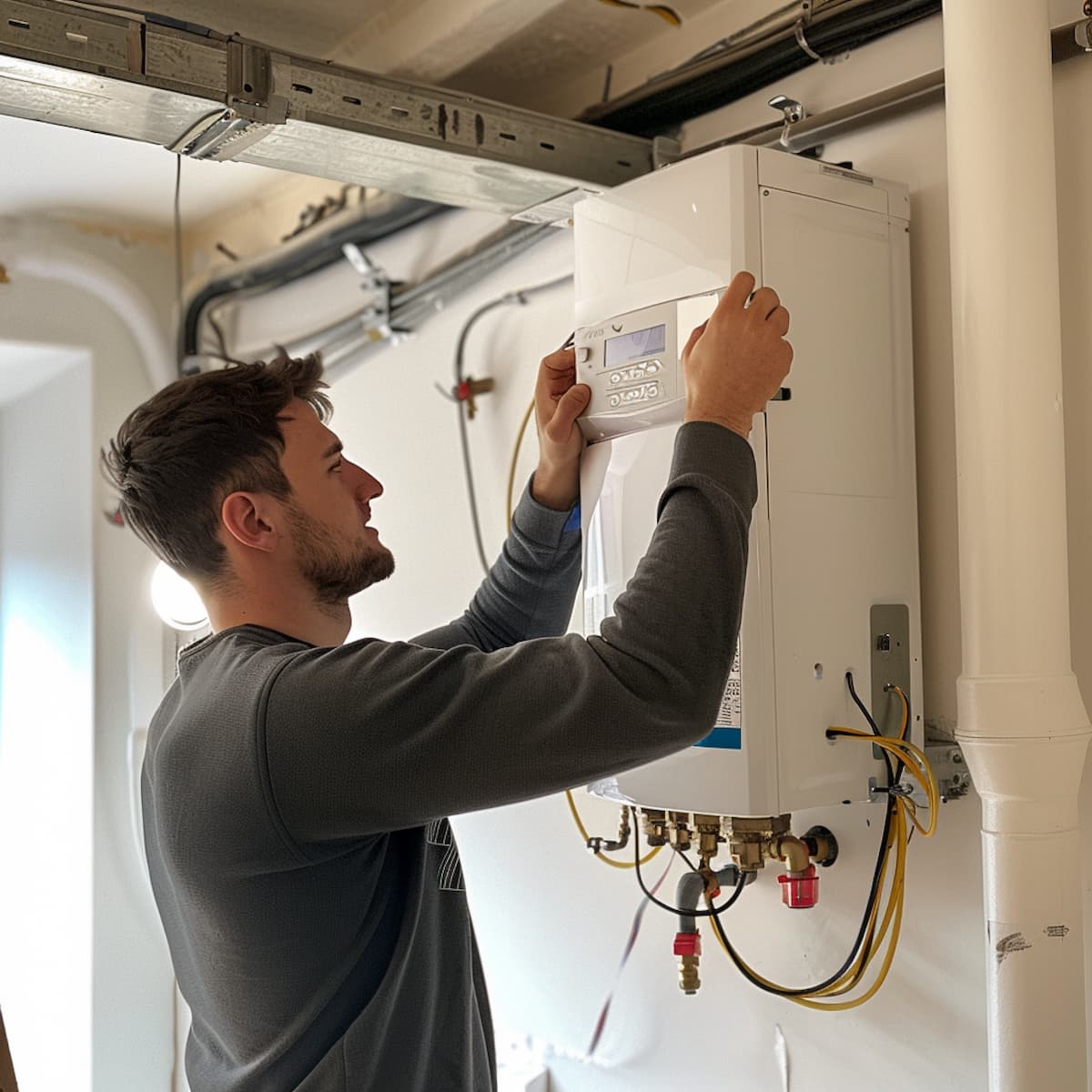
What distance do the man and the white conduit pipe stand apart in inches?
11.7

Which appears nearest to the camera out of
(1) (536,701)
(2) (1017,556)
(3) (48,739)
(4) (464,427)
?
(1) (536,701)

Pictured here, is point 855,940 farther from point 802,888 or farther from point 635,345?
point 635,345

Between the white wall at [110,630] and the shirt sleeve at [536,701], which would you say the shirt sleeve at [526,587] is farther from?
the white wall at [110,630]

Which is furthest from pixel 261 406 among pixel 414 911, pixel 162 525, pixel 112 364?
pixel 112 364

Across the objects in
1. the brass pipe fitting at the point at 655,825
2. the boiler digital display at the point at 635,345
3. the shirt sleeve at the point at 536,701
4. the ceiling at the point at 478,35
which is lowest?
the brass pipe fitting at the point at 655,825

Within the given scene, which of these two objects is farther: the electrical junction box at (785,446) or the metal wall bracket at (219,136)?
the metal wall bracket at (219,136)

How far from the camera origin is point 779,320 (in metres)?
1.15

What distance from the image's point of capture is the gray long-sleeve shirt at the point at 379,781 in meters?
Result: 1.02

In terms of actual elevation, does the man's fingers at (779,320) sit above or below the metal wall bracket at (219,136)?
below

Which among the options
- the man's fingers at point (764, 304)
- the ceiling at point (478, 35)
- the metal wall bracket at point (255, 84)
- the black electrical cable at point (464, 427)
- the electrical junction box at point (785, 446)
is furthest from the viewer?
the black electrical cable at point (464, 427)

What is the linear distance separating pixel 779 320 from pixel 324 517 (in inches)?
19.8

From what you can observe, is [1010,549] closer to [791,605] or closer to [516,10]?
[791,605]

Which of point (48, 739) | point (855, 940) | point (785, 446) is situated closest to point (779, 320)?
point (785, 446)

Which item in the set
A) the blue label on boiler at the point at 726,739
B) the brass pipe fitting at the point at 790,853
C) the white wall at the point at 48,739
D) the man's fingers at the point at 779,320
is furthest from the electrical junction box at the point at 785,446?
the white wall at the point at 48,739
